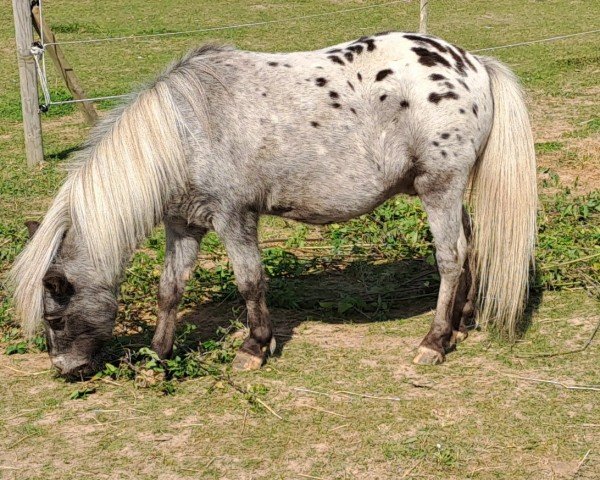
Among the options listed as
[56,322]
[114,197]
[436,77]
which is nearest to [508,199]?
[436,77]

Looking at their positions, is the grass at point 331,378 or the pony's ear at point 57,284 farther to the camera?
the pony's ear at point 57,284

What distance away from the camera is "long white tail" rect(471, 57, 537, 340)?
16.6 feet

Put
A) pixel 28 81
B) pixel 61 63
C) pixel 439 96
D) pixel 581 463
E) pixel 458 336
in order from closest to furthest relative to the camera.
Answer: pixel 581 463, pixel 439 96, pixel 458 336, pixel 28 81, pixel 61 63

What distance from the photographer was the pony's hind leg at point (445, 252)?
498cm

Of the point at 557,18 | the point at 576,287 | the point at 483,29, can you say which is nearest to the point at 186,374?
the point at 576,287

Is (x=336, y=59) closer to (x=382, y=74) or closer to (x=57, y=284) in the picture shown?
(x=382, y=74)

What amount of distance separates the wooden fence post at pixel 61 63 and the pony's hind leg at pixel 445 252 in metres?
5.17

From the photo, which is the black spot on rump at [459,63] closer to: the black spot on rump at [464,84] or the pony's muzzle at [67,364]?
the black spot on rump at [464,84]

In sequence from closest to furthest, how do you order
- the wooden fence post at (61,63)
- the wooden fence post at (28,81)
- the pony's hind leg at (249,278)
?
the pony's hind leg at (249,278)
the wooden fence post at (28,81)
the wooden fence post at (61,63)

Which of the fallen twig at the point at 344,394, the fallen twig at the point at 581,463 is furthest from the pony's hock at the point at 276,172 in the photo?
the fallen twig at the point at 581,463

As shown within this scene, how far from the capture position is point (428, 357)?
4984mm

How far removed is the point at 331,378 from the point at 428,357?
56cm

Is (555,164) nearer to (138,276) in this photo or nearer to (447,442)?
(138,276)

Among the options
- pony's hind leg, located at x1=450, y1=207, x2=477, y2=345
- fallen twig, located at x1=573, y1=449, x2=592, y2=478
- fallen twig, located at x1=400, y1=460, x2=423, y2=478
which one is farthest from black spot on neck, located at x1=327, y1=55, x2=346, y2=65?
fallen twig, located at x1=573, y1=449, x2=592, y2=478
